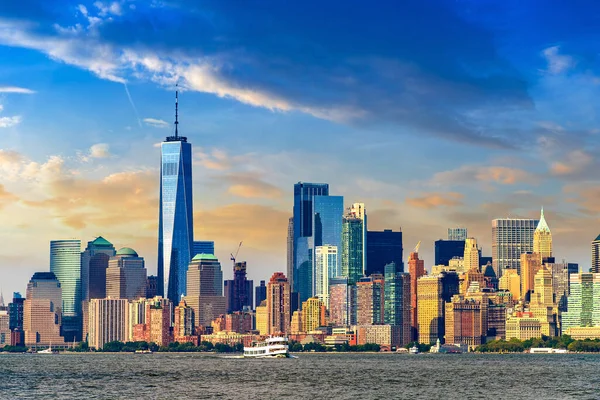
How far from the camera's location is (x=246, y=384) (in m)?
179

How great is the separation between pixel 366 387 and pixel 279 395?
2331 centimetres

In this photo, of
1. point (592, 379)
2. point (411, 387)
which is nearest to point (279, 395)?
point (411, 387)

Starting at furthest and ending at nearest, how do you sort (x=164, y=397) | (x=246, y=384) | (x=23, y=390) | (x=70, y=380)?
(x=70, y=380)
(x=246, y=384)
(x=23, y=390)
(x=164, y=397)

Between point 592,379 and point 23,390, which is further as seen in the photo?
point 592,379

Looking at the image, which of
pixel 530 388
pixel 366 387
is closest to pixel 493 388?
pixel 530 388

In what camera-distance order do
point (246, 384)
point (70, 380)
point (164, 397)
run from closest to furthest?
point (164, 397), point (246, 384), point (70, 380)

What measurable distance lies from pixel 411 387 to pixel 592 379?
39.0m

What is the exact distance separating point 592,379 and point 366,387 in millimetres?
43351

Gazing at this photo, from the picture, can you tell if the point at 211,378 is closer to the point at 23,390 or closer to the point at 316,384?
the point at 316,384

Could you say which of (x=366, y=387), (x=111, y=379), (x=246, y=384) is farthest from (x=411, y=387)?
(x=111, y=379)

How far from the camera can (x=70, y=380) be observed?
19662 cm

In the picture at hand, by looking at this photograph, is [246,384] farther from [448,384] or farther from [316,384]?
[448,384]

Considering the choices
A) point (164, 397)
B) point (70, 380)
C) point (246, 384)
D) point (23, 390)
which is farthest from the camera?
point (70, 380)

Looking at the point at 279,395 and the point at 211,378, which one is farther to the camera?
the point at 211,378
